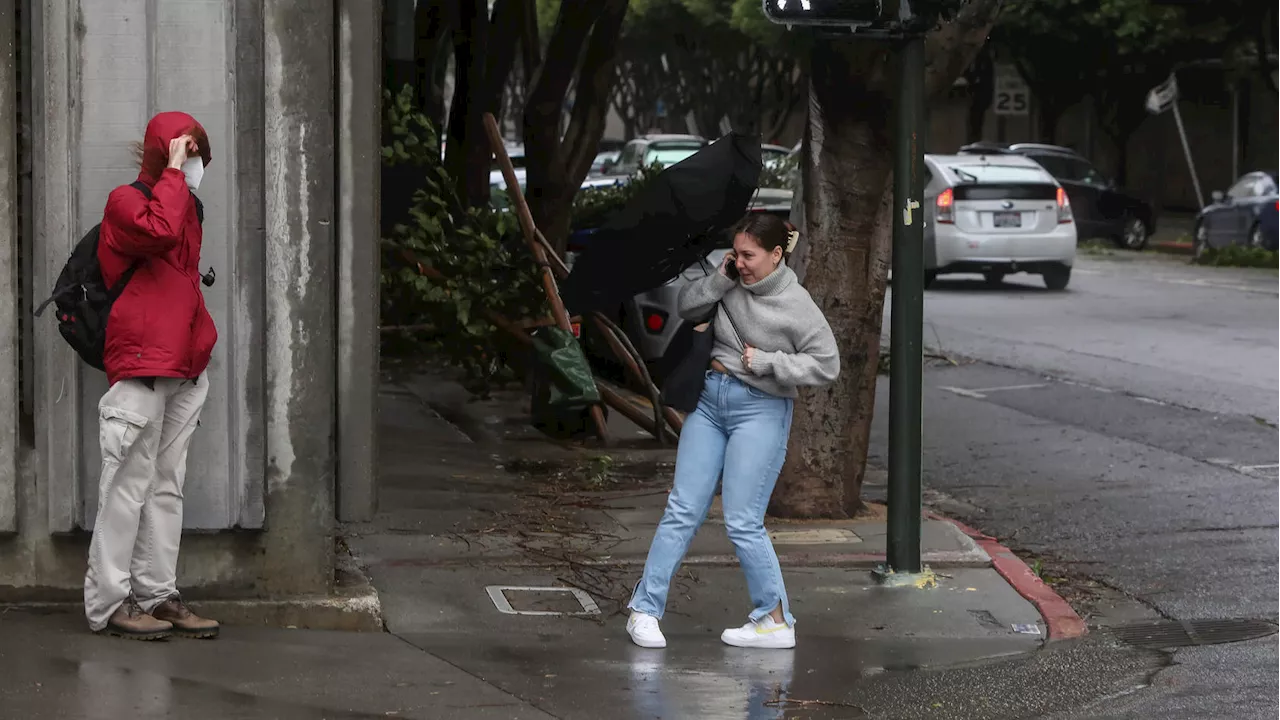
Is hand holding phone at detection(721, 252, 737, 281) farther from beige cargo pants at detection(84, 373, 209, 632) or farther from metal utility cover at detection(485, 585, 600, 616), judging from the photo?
beige cargo pants at detection(84, 373, 209, 632)

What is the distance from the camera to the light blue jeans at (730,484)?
6.56 meters

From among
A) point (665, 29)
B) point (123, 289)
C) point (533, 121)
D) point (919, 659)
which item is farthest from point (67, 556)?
point (665, 29)

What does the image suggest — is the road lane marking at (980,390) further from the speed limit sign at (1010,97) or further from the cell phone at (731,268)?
the speed limit sign at (1010,97)

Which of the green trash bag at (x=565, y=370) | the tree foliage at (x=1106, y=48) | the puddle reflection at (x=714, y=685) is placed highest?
the tree foliage at (x=1106, y=48)

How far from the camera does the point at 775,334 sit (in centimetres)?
652

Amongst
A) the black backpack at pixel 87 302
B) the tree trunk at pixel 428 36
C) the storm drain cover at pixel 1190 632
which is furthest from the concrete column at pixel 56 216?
the tree trunk at pixel 428 36

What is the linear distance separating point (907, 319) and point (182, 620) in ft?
10.2

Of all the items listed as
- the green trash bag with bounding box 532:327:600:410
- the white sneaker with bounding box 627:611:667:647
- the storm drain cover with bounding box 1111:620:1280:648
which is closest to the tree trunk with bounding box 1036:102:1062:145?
the green trash bag with bounding box 532:327:600:410

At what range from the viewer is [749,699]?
6.04m

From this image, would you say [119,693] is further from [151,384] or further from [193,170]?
[193,170]

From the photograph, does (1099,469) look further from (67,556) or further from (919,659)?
(67,556)

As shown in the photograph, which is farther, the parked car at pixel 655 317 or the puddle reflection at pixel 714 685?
the parked car at pixel 655 317

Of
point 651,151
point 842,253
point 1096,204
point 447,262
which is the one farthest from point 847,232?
point 1096,204

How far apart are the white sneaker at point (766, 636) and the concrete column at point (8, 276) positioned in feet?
8.48
